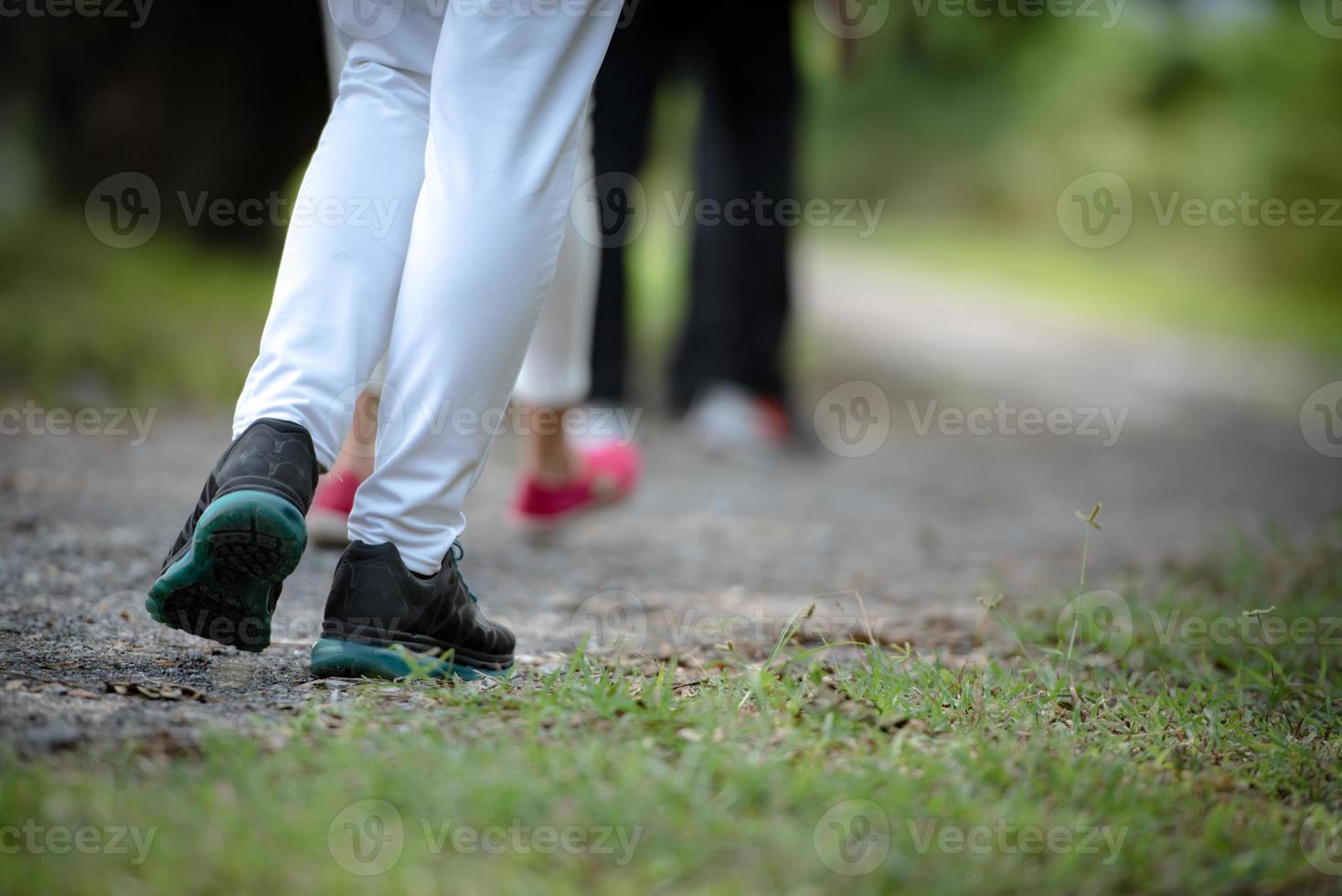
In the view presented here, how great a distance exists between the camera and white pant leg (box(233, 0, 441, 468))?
4.65 ft

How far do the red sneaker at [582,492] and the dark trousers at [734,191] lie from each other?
739 millimetres

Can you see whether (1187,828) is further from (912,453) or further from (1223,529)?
(912,453)

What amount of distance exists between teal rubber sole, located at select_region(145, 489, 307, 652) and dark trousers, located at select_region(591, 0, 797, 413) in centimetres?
235

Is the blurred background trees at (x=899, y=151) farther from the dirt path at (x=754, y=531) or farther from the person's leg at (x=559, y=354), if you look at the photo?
the person's leg at (x=559, y=354)

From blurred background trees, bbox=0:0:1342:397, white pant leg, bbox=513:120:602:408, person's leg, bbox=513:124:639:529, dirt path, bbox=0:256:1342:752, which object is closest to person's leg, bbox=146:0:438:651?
dirt path, bbox=0:256:1342:752

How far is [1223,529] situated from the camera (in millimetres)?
3379

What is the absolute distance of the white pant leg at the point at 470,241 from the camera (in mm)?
1417

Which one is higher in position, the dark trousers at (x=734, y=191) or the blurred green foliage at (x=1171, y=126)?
the blurred green foliage at (x=1171, y=126)

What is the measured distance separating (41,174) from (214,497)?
16.4 ft

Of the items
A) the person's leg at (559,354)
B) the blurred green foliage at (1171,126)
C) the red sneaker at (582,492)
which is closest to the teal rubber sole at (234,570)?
the person's leg at (559,354)

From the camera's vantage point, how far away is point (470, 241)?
4.66 ft

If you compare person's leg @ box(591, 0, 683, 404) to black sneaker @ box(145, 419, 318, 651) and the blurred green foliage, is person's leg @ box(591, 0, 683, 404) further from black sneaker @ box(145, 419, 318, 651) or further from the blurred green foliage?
the blurred green foliage

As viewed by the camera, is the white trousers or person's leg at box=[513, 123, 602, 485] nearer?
the white trousers

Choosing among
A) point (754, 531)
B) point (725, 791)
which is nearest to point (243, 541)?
point (725, 791)
